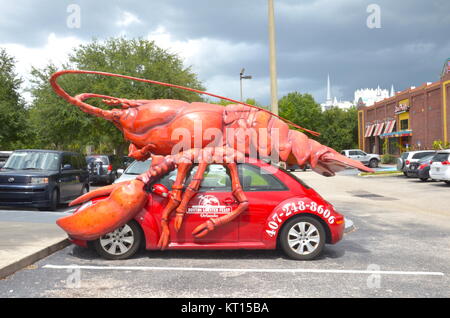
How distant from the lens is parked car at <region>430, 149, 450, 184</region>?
1786 cm

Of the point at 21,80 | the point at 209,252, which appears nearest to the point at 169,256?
the point at 209,252

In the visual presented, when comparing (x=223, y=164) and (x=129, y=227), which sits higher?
(x=223, y=164)

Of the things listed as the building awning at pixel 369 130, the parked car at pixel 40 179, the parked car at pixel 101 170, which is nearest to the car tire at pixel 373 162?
the building awning at pixel 369 130

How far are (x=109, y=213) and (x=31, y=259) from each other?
1.21 m

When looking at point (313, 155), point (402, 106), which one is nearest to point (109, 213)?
point (313, 155)

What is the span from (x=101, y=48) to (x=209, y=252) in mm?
25086

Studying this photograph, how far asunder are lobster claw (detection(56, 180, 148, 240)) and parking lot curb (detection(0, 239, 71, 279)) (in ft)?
1.85

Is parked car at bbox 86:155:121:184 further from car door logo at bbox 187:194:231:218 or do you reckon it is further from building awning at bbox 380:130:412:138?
building awning at bbox 380:130:412:138

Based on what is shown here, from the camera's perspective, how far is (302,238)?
5762 mm

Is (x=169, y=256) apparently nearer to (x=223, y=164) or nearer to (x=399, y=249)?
(x=223, y=164)

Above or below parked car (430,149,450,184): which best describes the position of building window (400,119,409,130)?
above

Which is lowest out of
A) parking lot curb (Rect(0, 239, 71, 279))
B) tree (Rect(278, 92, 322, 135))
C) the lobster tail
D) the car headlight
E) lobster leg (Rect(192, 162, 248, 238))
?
parking lot curb (Rect(0, 239, 71, 279))

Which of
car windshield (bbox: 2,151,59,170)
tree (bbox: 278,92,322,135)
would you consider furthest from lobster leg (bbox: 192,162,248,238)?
tree (bbox: 278,92,322,135)
